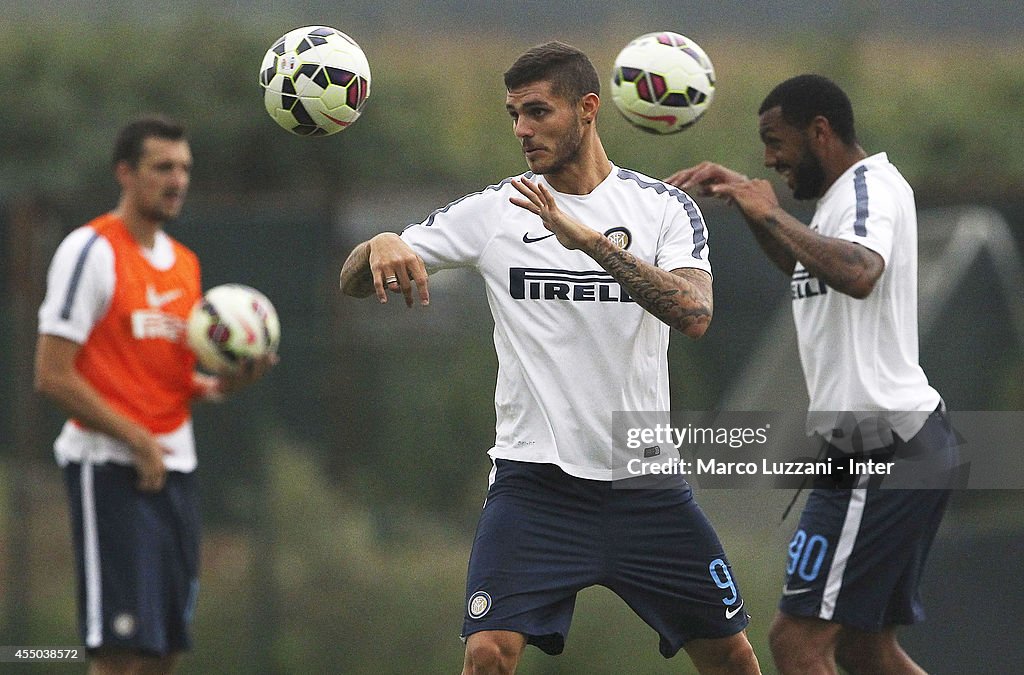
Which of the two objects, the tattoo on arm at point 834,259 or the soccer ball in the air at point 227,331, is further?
the soccer ball in the air at point 227,331

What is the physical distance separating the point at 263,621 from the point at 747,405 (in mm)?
3139

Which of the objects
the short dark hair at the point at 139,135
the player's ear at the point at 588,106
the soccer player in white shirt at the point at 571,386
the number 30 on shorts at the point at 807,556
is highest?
the short dark hair at the point at 139,135

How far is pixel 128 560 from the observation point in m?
6.54

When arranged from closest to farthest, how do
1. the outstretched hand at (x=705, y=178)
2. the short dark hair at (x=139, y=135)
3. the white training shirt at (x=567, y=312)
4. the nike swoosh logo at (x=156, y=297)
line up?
the white training shirt at (x=567, y=312) → the outstretched hand at (x=705, y=178) → the nike swoosh logo at (x=156, y=297) → the short dark hair at (x=139, y=135)

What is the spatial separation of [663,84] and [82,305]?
2.79m

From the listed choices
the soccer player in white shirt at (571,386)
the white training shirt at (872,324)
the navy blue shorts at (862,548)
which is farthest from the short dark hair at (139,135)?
the navy blue shorts at (862,548)

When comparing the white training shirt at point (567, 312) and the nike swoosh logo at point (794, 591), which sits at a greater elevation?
the white training shirt at point (567, 312)

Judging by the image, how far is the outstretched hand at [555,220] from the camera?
4.62 m

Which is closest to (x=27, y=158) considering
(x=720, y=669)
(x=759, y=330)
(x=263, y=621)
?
(x=263, y=621)

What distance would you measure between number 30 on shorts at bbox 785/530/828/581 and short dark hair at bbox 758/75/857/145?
1.67 metres

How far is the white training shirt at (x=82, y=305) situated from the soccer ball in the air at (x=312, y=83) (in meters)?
1.58

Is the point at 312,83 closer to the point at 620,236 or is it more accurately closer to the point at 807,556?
the point at 620,236

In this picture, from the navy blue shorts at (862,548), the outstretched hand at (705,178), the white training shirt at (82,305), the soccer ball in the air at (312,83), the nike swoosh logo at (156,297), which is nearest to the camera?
the soccer ball in the air at (312,83)

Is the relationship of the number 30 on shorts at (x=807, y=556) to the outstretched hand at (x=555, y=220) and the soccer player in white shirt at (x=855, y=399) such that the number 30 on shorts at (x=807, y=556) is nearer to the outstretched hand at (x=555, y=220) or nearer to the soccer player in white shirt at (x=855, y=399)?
the soccer player in white shirt at (x=855, y=399)
